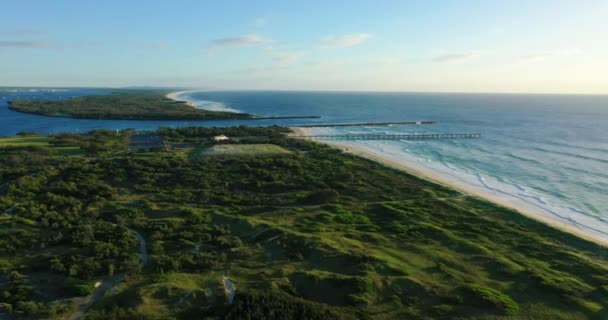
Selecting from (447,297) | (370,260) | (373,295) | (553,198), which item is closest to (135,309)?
(373,295)

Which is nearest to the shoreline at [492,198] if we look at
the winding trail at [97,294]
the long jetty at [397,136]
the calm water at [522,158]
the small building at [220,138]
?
the calm water at [522,158]

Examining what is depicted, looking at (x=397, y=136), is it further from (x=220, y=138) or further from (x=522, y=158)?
(x=220, y=138)

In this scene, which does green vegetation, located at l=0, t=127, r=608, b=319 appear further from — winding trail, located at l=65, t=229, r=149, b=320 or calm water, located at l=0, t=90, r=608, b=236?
calm water, located at l=0, t=90, r=608, b=236

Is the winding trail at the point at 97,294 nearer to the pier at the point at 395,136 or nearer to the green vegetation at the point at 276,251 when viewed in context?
the green vegetation at the point at 276,251

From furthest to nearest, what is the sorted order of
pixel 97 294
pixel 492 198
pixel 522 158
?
1. pixel 522 158
2. pixel 492 198
3. pixel 97 294

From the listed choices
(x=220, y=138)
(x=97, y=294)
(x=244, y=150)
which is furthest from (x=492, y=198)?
(x=220, y=138)

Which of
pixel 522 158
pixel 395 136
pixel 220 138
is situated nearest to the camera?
pixel 522 158
